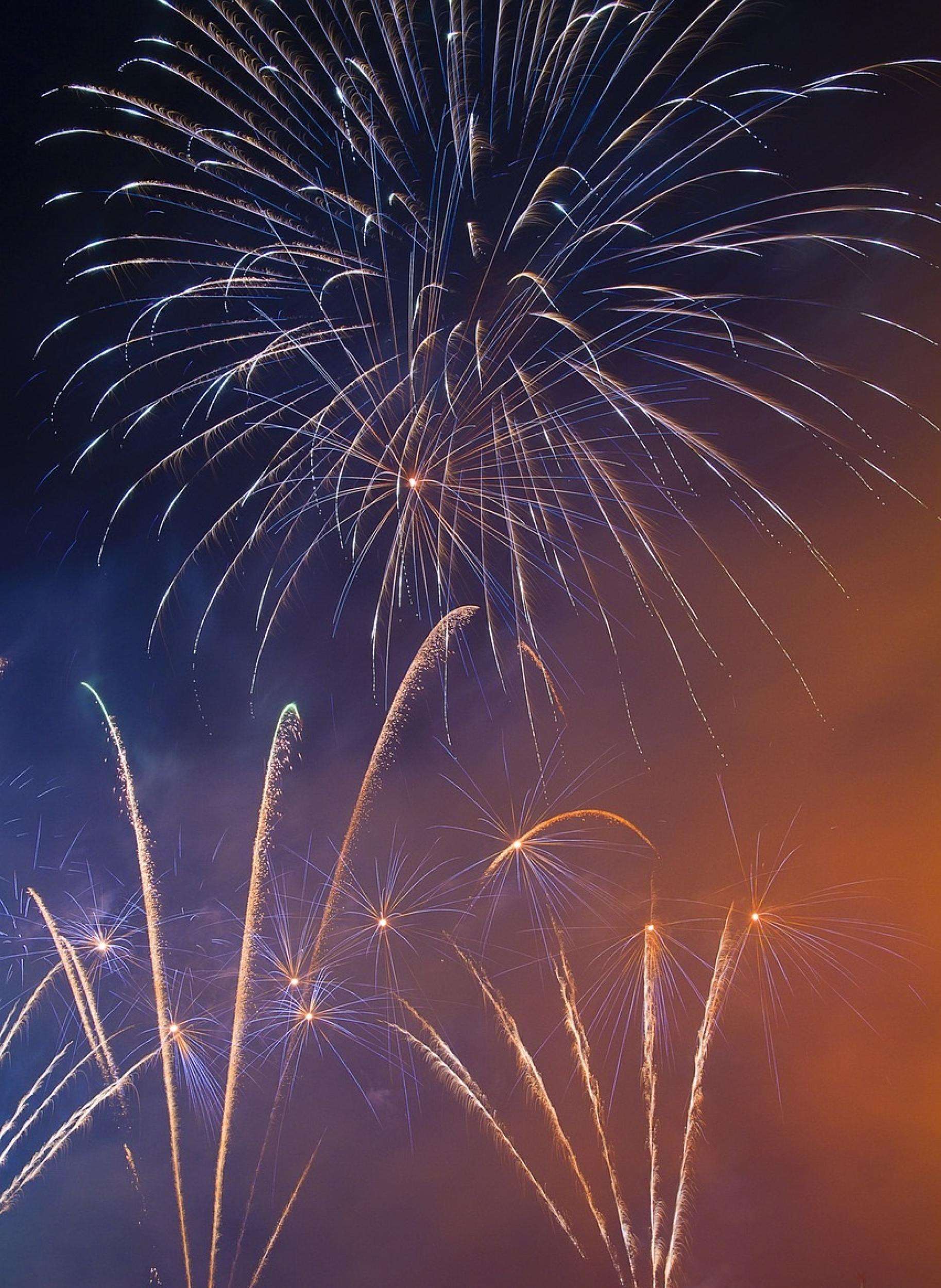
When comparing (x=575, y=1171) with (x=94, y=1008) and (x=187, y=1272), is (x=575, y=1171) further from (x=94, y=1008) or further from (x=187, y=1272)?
(x=94, y=1008)

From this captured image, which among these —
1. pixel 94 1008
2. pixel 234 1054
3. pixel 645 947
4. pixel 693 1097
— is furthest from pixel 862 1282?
pixel 94 1008

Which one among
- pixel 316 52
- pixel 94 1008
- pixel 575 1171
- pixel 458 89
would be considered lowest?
pixel 575 1171

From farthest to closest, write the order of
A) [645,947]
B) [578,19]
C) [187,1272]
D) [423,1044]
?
[187,1272], [423,1044], [645,947], [578,19]

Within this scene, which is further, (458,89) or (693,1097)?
(693,1097)

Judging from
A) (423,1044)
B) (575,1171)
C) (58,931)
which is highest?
(58,931)

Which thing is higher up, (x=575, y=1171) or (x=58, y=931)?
(x=58, y=931)

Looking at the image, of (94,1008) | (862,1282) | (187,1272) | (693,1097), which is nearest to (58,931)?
(94,1008)

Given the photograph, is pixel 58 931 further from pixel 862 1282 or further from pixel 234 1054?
pixel 862 1282

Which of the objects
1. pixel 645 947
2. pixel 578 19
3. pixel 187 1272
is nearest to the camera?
pixel 578 19

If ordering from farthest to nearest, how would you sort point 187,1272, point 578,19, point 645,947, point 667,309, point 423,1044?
point 187,1272 → point 423,1044 → point 645,947 → point 667,309 → point 578,19
